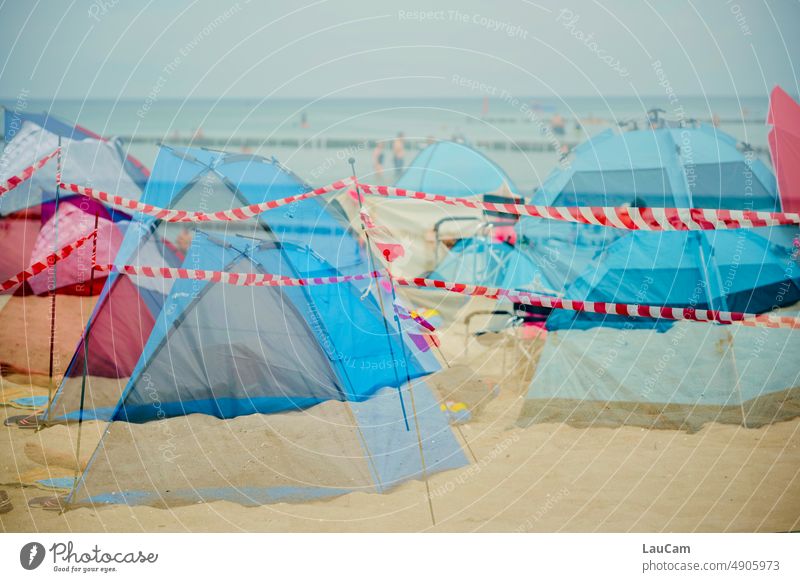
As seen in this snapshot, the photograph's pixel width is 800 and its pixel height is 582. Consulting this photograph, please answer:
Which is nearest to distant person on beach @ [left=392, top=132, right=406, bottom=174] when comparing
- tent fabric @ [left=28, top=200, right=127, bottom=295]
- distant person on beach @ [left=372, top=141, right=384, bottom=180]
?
distant person on beach @ [left=372, top=141, right=384, bottom=180]

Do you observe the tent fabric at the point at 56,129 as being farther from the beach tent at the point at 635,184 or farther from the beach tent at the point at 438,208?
the beach tent at the point at 635,184

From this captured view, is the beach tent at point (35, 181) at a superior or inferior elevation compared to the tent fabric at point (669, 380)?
superior

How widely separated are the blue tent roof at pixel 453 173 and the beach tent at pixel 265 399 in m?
5.63

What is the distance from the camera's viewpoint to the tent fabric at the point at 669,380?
6969 mm

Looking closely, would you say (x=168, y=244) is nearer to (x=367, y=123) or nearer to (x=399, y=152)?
(x=399, y=152)

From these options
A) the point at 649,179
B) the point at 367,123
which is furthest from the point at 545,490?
the point at 367,123

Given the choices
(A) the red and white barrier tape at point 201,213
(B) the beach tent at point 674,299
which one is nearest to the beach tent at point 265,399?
(A) the red and white barrier tape at point 201,213

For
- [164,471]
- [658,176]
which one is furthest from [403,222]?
[164,471]

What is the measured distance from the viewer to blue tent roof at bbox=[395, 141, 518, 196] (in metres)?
12.3

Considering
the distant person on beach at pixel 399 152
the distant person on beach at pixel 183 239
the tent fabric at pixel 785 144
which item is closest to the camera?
the tent fabric at pixel 785 144

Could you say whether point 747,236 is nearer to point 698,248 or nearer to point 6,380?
point 698,248

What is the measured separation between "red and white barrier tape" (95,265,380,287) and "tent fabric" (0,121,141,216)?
450 cm

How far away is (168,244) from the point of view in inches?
328
